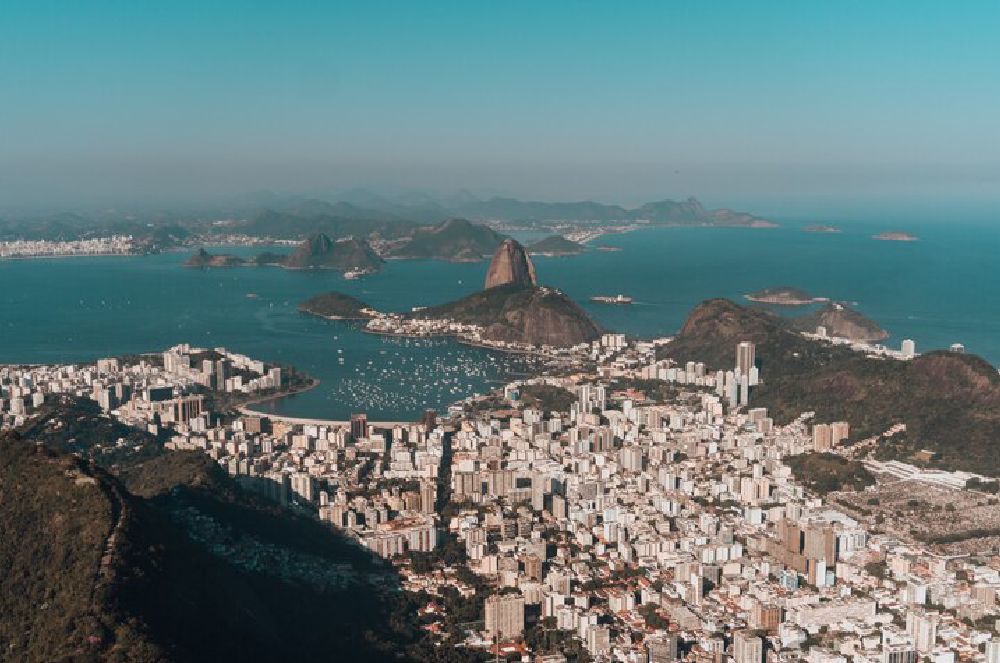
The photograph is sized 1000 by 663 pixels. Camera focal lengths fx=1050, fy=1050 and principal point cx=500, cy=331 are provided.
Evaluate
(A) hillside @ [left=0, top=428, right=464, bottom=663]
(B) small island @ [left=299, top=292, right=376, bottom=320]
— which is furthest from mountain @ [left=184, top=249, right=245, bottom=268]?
(A) hillside @ [left=0, top=428, right=464, bottom=663]

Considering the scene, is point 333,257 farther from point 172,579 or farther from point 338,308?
point 172,579

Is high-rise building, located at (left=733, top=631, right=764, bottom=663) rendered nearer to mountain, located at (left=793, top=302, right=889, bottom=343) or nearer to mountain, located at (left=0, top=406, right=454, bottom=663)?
mountain, located at (left=0, top=406, right=454, bottom=663)

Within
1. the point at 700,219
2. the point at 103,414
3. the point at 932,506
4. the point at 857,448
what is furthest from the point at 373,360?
the point at 700,219

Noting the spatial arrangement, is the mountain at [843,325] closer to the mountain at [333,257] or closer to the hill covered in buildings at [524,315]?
the hill covered in buildings at [524,315]

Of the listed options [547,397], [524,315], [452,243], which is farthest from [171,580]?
[452,243]

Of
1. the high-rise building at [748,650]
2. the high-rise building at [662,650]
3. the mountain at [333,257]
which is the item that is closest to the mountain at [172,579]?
the high-rise building at [662,650]

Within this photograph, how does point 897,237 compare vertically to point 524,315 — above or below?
above
